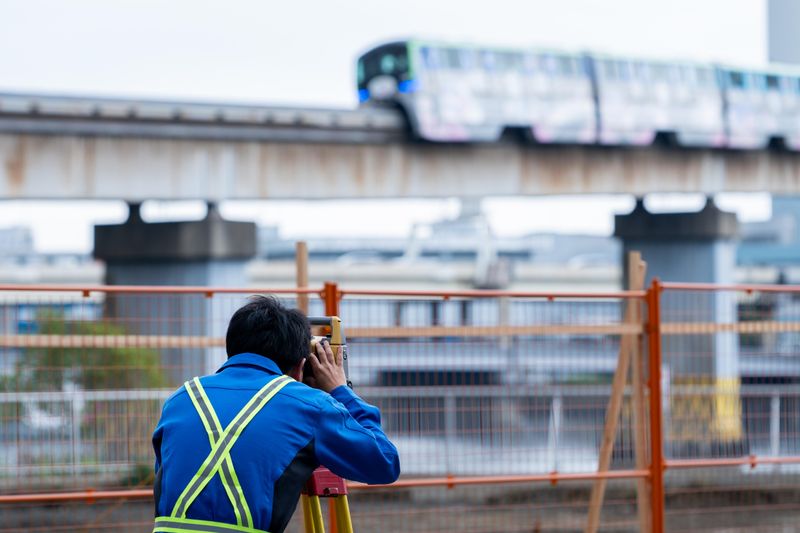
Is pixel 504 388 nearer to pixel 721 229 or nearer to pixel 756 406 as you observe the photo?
pixel 756 406

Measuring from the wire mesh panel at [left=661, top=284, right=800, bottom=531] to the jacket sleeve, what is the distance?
396cm

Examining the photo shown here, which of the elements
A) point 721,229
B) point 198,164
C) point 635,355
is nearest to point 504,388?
point 635,355

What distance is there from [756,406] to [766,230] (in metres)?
76.0

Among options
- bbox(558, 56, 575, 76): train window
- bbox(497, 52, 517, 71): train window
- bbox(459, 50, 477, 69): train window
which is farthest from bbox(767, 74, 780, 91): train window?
bbox(459, 50, 477, 69): train window

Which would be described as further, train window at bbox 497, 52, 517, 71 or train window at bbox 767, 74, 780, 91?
train window at bbox 767, 74, 780, 91

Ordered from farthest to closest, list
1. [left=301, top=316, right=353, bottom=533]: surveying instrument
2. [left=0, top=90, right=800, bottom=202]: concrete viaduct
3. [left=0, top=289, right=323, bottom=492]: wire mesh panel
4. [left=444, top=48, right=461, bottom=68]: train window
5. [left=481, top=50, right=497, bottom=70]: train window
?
[left=481, top=50, right=497, bottom=70]: train window, [left=444, top=48, right=461, bottom=68]: train window, [left=0, top=90, right=800, bottom=202]: concrete viaduct, [left=0, top=289, right=323, bottom=492]: wire mesh panel, [left=301, top=316, right=353, bottom=533]: surveying instrument

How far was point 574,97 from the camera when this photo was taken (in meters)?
25.2

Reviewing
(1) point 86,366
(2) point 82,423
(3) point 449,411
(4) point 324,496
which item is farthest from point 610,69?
(4) point 324,496

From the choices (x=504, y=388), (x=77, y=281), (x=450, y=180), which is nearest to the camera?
(x=504, y=388)

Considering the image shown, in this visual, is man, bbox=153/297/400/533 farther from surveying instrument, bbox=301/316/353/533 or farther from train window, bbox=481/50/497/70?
train window, bbox=481/50/497/70

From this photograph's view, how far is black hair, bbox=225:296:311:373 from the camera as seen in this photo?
3275 mm

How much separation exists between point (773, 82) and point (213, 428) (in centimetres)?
2791

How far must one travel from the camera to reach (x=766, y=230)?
267ft

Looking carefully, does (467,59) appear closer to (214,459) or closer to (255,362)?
(255,362)
